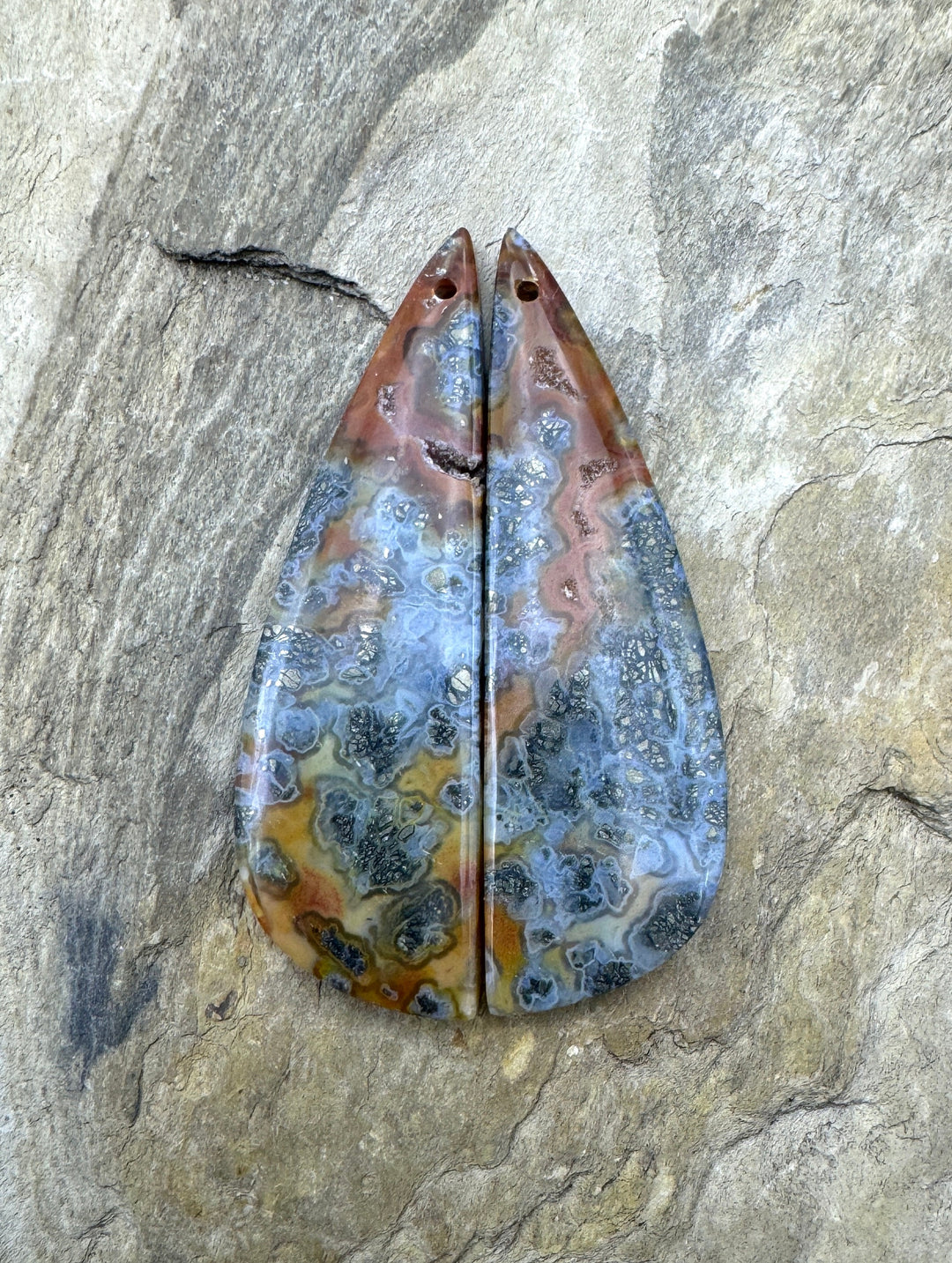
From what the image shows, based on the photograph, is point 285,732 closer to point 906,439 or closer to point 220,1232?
point 220,1232

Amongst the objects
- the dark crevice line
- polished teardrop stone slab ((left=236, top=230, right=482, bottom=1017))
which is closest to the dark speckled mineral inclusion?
polished teardrop stone slab ((left=236, top=230, right=482, bottom=1017))

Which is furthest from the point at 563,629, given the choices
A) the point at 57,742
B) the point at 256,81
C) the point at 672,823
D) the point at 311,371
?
the point at 256,81

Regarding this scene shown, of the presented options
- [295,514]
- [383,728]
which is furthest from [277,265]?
[383,728]

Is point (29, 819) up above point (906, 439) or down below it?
below

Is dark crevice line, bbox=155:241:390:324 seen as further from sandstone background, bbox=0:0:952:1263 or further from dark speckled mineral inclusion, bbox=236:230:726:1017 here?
dark speckled mineral inclusion, bbox=236:230:726:1017

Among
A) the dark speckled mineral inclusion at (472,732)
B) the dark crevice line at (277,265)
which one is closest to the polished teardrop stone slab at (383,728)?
the dark speckled mineral inclusion at (472,732)

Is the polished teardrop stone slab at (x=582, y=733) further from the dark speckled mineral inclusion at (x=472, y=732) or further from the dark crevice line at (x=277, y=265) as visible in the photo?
the dark crevice line at (x=277, y=265)
